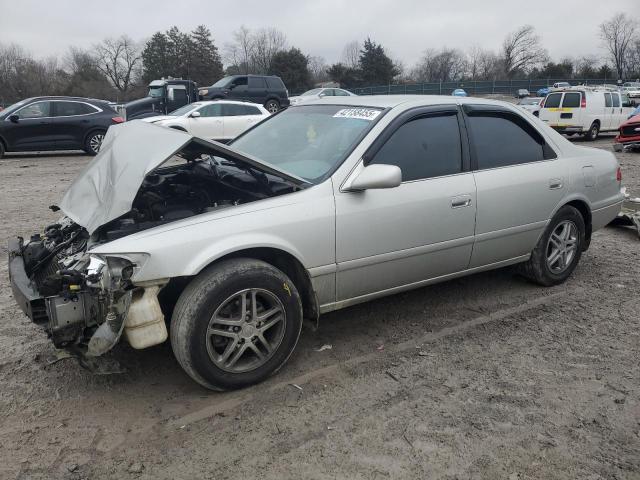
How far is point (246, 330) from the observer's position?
2924 mm

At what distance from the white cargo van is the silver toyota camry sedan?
15175mm

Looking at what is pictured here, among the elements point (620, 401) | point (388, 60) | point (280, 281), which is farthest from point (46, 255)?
point (388, 60)

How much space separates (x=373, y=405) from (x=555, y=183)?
2543 mm

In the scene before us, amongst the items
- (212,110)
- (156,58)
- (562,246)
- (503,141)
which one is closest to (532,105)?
(212,110)

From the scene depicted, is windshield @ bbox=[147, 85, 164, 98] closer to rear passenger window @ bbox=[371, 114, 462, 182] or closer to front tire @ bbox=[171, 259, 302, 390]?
rear passenger window @ bbox=[371, 114, 462, 182]

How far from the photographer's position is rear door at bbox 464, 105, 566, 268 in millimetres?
3857

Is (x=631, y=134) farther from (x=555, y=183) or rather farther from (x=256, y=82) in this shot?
(x=256, y=82)

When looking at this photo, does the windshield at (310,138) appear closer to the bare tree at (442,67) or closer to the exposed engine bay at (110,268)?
the exposed engine bay at (110,268)

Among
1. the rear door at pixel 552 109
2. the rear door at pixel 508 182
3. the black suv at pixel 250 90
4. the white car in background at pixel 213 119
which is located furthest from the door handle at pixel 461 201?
the black suv at pixel 250 90

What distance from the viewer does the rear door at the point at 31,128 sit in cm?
1331

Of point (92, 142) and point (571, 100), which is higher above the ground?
point (571, 100)

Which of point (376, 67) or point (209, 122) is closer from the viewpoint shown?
point (209, 122)

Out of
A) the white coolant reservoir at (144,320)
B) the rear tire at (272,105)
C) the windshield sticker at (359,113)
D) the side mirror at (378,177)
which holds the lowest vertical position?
the white coolant reservoir at (144,320)

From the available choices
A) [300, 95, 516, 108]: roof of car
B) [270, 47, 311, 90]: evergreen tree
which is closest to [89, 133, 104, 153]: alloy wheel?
[300, 95, 516, 108]: roof of car
